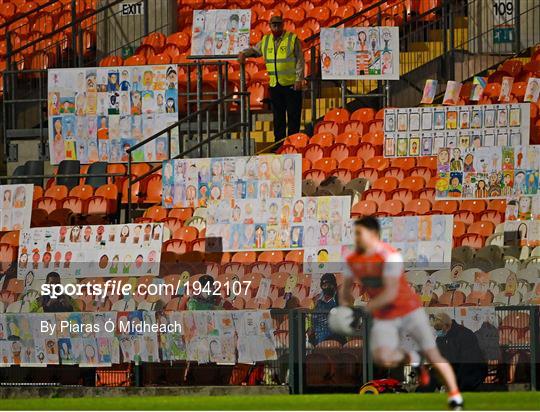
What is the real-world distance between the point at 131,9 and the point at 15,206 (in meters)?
5.74

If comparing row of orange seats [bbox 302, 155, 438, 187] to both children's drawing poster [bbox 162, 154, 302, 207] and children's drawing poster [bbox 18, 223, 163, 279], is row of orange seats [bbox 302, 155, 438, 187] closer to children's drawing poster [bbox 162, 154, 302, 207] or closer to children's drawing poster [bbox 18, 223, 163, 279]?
children's drawing poster [bbox 162, 154, 302, 207]

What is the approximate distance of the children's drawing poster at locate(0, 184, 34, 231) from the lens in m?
21.1

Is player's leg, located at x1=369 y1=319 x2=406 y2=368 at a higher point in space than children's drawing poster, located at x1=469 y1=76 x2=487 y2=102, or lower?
lower

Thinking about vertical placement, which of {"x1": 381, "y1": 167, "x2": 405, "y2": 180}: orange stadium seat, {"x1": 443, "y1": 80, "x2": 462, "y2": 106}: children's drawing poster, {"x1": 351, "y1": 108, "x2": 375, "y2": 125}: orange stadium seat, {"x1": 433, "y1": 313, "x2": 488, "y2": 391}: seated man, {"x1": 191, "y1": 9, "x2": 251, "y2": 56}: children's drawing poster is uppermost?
{"x1": 191, "y1": 9, "x2": 251, "y2": 56}: children's drawing poster

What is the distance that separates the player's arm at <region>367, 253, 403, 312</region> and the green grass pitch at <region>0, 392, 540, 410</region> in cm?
207

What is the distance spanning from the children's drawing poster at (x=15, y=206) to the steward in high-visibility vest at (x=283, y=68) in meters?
3.29

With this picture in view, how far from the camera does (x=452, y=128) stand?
20250mm

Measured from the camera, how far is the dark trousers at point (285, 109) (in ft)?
72.2

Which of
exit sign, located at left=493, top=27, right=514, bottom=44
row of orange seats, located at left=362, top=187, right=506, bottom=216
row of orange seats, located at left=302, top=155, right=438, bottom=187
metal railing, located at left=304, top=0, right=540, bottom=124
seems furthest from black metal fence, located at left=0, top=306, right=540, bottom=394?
exit sign, located at left=493, top=27, right=514, bottom=44

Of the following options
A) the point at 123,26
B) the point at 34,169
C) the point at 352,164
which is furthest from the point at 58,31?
the point at 352,164

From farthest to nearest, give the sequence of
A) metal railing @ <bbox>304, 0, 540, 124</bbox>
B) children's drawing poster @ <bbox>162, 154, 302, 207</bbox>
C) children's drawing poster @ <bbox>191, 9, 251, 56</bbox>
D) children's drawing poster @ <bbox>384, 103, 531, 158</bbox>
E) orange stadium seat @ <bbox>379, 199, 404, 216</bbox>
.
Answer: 1. metal railing @ <bbox>304, 0, 540, 124</bbox>
2. children's drawing poster @ <bbox>191, 9, 251, 56</bbox>
3. children's drawing poster @ <bbox>162, 154, 302, 207</bbox>
4. children's drawing poster @ <bbox>384, 103, 531, 158</bbox>
5. orange stadium seat @ <bbox>379, 199, 404, 216</bbox>

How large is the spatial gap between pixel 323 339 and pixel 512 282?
205 cm

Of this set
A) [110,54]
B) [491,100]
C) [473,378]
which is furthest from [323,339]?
[110,54]

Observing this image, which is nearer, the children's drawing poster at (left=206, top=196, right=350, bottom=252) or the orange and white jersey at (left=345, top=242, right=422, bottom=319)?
the orange and white jersey at (left=345, top=242, right=422, bottom=319)
